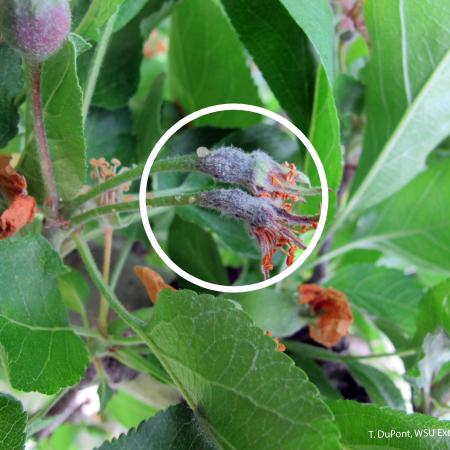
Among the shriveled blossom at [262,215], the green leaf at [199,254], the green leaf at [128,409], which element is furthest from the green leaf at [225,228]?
the green leaf at [128,409]

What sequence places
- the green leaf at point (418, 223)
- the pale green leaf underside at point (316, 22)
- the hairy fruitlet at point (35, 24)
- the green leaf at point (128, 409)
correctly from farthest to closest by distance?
the green leaf at point (128, 409) < the green leaf at point (418, 223) < the pale green leaf underside at point (316, 22) < the hairy fruitlet at point (35, 24)

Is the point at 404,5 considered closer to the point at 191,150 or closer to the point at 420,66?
the point at 420,66

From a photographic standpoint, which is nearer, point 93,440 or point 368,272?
point 368,272

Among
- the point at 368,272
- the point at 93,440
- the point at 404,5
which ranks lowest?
the point at 93,440

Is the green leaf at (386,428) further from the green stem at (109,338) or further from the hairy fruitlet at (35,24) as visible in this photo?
the hairy fruitlet at (35,24)

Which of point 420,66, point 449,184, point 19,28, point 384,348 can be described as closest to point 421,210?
point 449,184

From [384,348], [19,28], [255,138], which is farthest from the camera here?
[384,348]

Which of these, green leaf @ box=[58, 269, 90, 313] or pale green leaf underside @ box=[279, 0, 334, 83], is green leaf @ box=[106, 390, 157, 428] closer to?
green leaf @ box=[58, 269, 90, 313]
